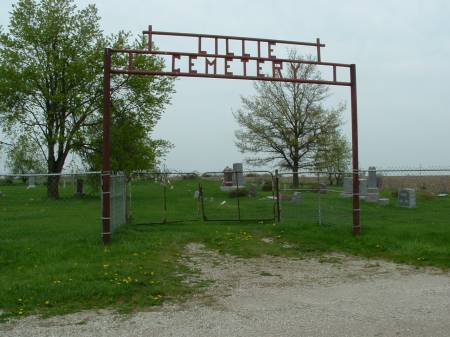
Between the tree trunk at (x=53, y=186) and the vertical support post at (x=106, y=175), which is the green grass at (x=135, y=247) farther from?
the tree trunk at (x=53, y=186)

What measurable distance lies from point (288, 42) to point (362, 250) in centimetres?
503

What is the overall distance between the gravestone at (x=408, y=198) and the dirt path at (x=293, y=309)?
12871mm

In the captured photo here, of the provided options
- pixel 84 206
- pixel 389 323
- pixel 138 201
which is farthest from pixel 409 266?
pixel 138 201

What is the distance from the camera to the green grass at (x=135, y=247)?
24.0ft

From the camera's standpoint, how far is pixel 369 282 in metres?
8.44

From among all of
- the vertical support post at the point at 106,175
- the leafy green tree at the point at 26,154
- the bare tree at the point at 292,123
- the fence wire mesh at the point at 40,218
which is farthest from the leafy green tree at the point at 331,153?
the vertical support post at the point at 106,175

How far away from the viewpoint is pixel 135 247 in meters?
10.7

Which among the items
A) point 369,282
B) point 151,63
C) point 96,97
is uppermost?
point 151,63

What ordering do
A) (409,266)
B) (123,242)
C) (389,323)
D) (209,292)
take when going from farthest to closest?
1. (123,242)
2. (409,266)
3. (209,292)
4. (389,323)

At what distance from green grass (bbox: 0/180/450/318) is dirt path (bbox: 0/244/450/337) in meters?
0.56

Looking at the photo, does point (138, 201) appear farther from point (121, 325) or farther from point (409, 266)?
point (121, 325)

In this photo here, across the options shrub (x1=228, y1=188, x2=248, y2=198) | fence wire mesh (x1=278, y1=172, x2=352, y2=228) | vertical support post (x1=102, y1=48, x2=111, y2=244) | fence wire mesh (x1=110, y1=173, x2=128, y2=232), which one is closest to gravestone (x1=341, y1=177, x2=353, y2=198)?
fence wire mesh (x1=278, y1=172, x2=352, y2=228)

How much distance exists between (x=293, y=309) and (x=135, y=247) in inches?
191

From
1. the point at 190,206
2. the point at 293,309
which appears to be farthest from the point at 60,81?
the point at 293,309
